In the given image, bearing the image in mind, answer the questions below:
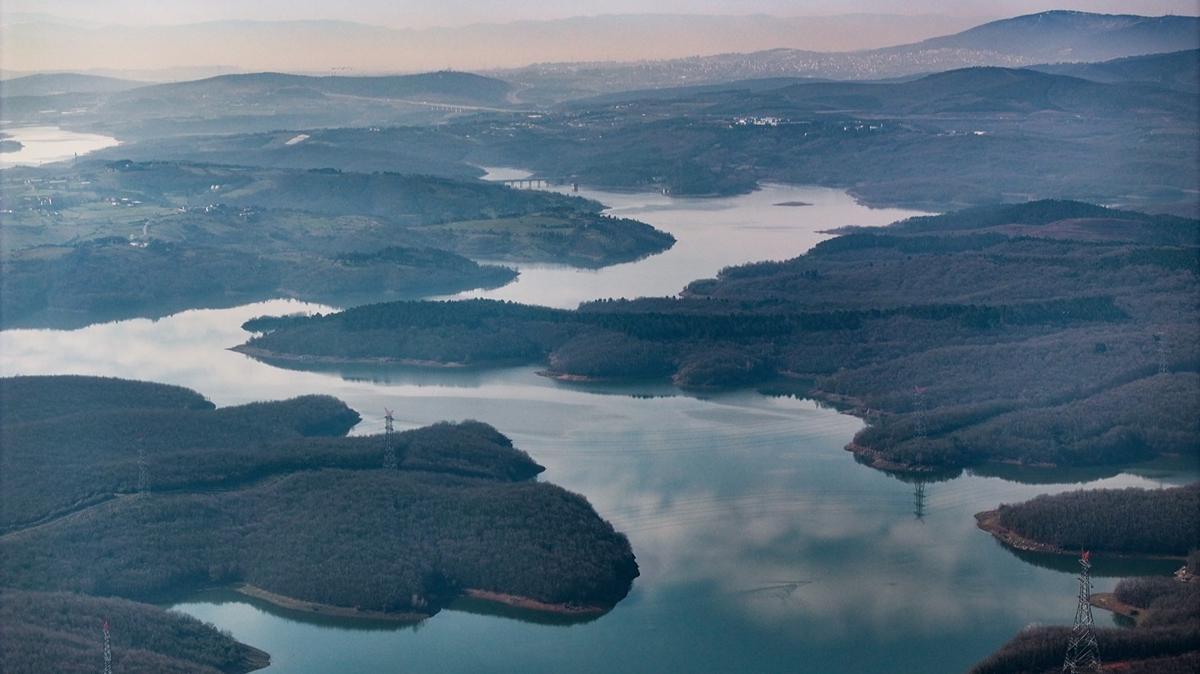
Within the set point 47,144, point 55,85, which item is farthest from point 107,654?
point 55,85

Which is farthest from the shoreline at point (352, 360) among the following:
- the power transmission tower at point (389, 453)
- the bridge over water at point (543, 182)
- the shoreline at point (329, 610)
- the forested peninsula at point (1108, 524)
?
the bridge over water at point (543, 182)

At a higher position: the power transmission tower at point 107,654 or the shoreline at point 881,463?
the power transmission tower at point 107,654

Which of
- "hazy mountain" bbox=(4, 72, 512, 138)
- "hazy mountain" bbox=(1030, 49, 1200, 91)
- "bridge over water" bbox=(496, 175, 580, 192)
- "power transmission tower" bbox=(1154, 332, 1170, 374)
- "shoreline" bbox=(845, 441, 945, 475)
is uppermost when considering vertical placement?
"hazy mountain" bbox=(1030, 49, 1200, 91)

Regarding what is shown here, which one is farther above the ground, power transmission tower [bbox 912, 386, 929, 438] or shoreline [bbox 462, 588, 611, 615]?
power transmission tower [bbox 912, 386, 929, 438]

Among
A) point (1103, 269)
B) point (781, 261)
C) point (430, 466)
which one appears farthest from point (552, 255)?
point (430, 466)

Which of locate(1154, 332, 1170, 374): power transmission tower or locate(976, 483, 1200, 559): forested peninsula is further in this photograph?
locate(1154, 332, 1170, 374): power transmission tower

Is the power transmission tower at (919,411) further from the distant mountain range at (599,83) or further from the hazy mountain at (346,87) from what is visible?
the hazy mountain at (346,87)

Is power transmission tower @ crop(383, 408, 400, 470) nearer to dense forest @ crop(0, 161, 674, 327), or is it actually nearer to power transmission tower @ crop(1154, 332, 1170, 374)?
power transmission tower @ crop(1154, 332, 1170, 374)

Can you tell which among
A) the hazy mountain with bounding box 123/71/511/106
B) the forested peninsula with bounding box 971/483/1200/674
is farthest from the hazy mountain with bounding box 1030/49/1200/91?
the forested peninsula with bounding box 971/483/1200/674
